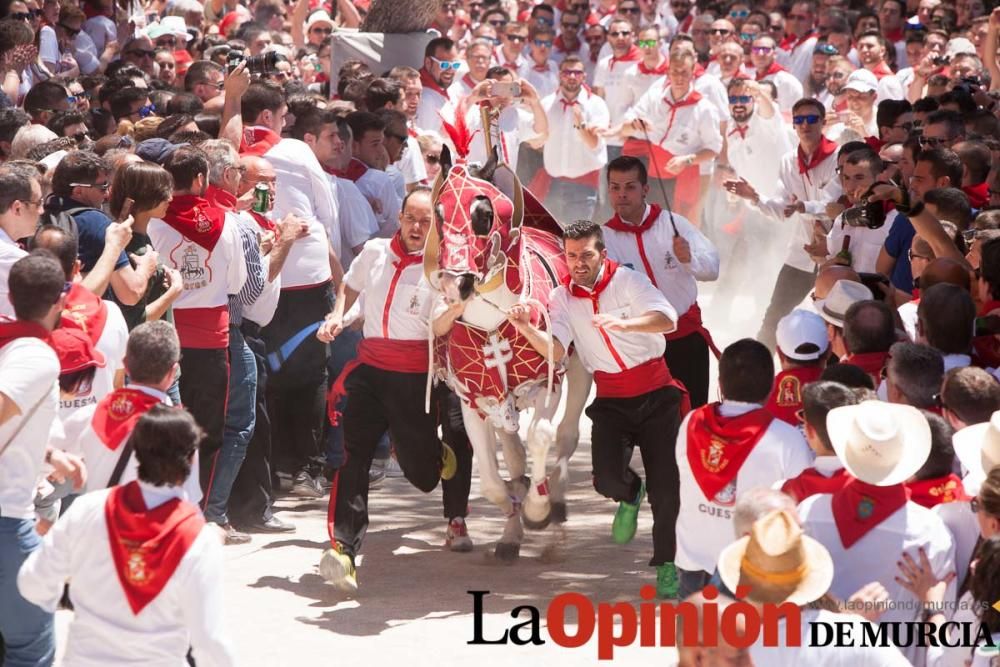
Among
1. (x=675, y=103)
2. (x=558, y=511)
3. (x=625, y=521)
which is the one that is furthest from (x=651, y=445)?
Result: (x=675, y=103)

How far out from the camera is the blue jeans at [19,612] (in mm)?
4887

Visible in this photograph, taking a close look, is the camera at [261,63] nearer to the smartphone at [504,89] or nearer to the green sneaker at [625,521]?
the smartphone at [504,89]

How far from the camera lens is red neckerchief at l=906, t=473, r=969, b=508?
4715mm

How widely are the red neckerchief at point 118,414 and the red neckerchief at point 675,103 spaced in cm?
913

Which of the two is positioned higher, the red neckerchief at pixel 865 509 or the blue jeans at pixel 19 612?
the red neckerchief at pixel 865 509

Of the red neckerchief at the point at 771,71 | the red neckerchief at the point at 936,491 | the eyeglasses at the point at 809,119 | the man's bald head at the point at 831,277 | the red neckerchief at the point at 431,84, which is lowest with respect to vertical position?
the red neckerchief at the point at 936,491

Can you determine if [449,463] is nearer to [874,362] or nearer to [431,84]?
[874,362]

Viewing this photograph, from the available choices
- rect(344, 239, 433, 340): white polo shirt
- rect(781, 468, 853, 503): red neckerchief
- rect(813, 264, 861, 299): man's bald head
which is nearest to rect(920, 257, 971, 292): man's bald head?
rect(813, 264, 861, 299): man's bald head

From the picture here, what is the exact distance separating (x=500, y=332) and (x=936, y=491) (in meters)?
2.55

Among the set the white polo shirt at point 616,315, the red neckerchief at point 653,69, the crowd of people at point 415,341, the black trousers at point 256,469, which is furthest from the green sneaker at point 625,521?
the red neckerchief at point 653,69

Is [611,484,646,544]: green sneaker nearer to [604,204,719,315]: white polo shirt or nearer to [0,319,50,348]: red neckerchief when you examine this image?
[604,204,719,315]: white polo shirt

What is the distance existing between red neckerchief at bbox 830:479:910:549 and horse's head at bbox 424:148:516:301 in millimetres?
2340

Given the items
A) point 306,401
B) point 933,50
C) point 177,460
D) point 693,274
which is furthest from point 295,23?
point 177,460

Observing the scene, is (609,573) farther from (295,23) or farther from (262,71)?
(295,23)
